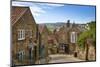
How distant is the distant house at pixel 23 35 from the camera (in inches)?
95.3

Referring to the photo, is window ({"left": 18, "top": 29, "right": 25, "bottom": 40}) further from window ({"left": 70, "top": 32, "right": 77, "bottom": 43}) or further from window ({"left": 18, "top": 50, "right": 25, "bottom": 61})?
window ({"left": 70, "top": 32, "right": 77, "bottom": 43})

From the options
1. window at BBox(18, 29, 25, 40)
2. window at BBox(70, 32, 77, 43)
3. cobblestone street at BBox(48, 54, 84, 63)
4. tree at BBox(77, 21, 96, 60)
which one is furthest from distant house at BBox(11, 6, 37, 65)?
tree at BBox(77, 21, 96, 60)

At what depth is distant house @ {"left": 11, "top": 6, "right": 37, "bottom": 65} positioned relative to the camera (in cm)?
242

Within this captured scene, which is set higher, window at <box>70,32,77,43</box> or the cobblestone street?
window at <box>70,32,77,43</box>

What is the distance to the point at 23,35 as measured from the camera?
2477 millimetres

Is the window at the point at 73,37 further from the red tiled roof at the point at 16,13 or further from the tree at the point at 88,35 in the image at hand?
the red tiled roof at the point at 16,13

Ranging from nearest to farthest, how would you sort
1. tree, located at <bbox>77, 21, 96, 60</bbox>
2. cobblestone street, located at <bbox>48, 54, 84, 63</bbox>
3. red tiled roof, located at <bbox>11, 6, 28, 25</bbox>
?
red tiled roof, located at <bbox>11, 6, 28, 25</bbox>
cobblestone street, located at <bbox>48, 54, 84, 63</bbox>
tree, located at <bbox>77, 21, 96, 60</bbox>

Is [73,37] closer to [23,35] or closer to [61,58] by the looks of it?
[61,58]

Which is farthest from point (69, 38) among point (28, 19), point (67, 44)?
point (28, 19)

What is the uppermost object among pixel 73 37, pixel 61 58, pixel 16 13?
pixel 16 13

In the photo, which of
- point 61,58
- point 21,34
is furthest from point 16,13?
point 61,58

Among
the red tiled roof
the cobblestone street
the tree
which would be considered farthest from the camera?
the tree

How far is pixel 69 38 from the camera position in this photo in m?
2.70

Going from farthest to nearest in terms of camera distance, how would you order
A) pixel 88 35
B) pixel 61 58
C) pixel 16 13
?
pixel 88 35 → pixel 61 58 → pixel 16 13
